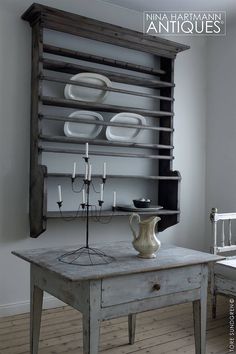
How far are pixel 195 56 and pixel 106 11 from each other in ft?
3.70

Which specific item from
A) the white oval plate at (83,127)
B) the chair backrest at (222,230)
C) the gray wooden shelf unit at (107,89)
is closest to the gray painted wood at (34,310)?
the gray wooden shelf unit at (107,89)

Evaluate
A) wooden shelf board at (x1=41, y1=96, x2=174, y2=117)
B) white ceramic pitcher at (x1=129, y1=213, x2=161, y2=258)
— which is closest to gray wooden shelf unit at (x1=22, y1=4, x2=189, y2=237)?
wooden shelf board at (x1=41, y1=96, x2=174, y2=117)

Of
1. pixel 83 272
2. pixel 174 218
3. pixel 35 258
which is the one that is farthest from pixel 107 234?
pixel 83 272

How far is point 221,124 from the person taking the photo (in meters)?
4.15

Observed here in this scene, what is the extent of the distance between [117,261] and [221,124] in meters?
2.55

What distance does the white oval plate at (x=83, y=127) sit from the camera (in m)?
3.33

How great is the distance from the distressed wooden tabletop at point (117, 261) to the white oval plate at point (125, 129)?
132cm

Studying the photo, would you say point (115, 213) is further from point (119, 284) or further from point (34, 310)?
point (119, 284)

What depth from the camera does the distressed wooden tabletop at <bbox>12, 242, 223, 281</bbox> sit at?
1.82 metres

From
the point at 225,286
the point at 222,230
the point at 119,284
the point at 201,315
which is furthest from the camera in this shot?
the point at 222,230

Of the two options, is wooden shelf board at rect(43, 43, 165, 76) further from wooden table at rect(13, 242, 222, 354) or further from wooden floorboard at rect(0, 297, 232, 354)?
wooden floorboard at rect(0, 297, 232, 354)

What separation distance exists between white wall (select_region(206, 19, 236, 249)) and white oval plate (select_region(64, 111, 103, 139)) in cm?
141

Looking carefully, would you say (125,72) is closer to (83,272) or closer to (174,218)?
(174,218)

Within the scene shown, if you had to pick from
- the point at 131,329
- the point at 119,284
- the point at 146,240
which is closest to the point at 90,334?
the point at 119,284
